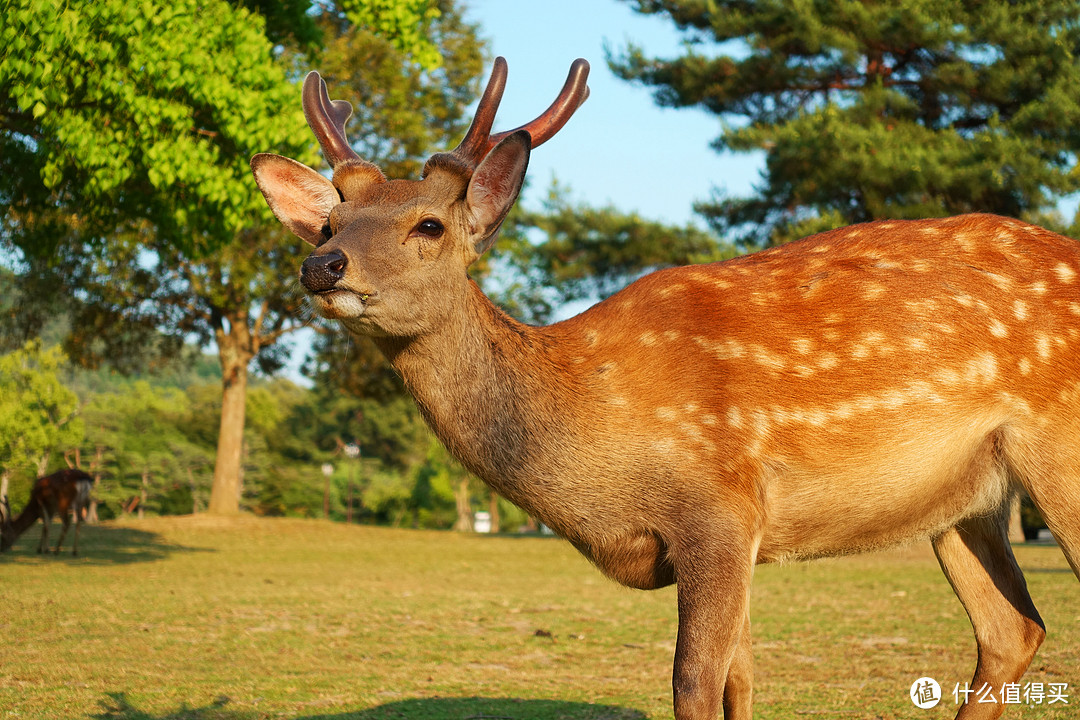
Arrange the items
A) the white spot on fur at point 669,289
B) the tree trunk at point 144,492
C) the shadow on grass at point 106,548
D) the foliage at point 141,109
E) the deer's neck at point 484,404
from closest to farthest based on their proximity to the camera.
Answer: the deer's neck at point 484,404, the white spot on fur at point 669,289, the foliage at point 141,109, the shadow on grass at point 106,548, the tree trunk at point 144,492

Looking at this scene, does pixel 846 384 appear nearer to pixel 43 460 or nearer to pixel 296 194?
pixel 296 194

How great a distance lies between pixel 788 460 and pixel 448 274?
1.41 meters

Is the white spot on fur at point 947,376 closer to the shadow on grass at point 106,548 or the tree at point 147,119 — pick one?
the tree at point 147,119

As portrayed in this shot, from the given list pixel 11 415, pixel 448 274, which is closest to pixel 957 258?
pixel 448 274

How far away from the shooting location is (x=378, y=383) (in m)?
24.1

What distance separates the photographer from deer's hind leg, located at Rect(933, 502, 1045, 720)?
434 cm

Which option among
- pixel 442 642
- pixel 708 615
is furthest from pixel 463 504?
pixel 708 615

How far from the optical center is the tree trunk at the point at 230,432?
22.3 metres

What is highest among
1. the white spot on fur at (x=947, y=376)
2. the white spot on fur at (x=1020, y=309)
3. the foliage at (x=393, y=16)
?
the foliage at (x=393, y=16)

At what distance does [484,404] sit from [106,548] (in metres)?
14.6

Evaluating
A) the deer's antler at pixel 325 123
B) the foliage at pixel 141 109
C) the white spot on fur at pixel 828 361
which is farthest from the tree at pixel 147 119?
the white spot on fur at pixel 828 361

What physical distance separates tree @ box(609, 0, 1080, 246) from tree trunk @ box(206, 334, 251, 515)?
1034 cm

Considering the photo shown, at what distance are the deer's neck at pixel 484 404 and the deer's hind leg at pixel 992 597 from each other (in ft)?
6.32

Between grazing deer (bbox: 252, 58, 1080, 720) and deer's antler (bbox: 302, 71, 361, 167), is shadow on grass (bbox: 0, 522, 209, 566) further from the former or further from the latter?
grazing deer (bbox: 252, 58, 1080, 720)
